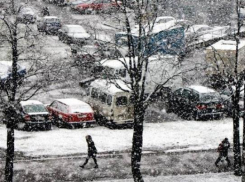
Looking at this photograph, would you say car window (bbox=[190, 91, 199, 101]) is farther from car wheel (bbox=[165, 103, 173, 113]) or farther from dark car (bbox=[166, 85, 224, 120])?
car wheel (bbox=[165, 103, 173, 113])

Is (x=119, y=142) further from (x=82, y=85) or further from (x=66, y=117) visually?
(x=82, y=85)

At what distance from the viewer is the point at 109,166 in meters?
20.6

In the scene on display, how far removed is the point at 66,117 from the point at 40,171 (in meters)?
5.92

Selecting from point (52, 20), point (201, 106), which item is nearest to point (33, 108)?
point (201, 106)

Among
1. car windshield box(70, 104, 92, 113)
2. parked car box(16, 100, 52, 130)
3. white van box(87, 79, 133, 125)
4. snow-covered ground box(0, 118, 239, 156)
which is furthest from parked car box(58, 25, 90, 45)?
parked car box(16, 100, 52, 130)

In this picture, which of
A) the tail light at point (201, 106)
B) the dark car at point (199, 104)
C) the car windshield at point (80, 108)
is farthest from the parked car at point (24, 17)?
the tail light at point (201, 106)

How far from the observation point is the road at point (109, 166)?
1952cm

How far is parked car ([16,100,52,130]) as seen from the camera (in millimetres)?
24406

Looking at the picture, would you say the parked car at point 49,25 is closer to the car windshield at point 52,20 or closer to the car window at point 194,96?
the car windshield at point 52,20

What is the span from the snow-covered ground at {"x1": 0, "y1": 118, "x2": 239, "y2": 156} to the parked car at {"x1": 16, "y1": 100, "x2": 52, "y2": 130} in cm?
32

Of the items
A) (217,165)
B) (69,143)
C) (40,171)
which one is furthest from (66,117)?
(217,165)

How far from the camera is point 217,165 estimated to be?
21.4m

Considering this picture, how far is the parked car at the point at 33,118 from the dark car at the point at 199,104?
7229mm

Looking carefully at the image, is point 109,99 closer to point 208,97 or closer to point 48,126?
point 48,126
